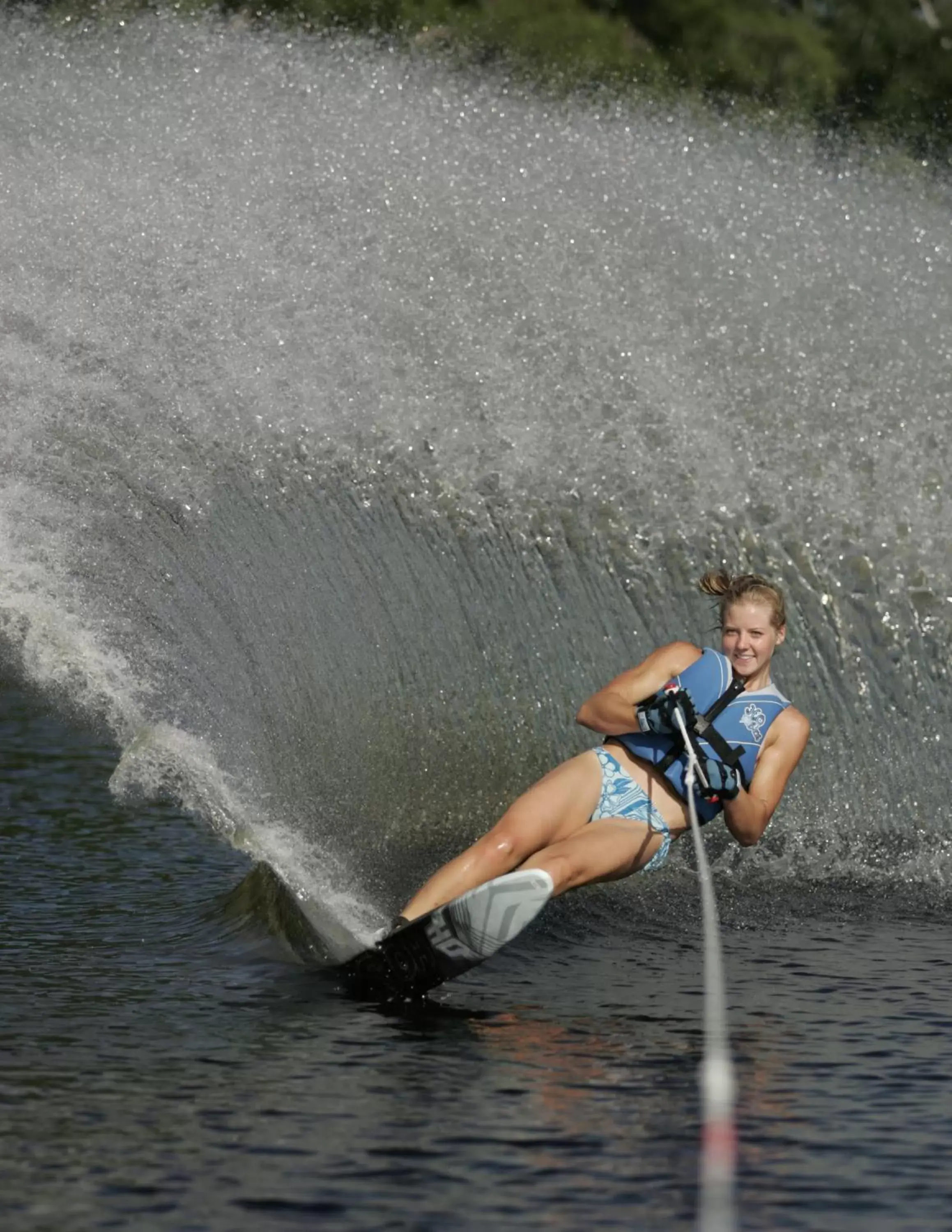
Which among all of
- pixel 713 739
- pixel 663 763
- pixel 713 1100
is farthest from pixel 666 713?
pixel 713 1100

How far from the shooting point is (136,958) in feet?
20.7

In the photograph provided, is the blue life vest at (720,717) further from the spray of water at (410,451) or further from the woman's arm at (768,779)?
the spray of water at (410,451)

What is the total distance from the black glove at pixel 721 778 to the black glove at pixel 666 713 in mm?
120

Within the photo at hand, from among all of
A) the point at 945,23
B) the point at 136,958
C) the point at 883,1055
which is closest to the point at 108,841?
the point at 136,958

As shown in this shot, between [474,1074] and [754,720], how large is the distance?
148cm

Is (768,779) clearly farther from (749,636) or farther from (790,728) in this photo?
(749,636)

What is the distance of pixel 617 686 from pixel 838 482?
119 inches

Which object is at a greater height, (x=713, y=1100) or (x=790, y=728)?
(x=790, y=728)

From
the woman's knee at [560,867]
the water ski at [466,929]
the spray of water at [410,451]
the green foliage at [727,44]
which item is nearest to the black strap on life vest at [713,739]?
the woman's knee at [560,867]

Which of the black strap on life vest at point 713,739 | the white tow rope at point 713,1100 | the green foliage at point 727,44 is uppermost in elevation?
the green foliage at point 727,44

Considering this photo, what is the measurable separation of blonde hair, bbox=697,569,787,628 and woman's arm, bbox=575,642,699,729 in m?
0.17

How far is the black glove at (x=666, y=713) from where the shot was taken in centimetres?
581

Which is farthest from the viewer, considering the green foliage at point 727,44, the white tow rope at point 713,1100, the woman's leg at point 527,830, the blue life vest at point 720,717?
the green foliage at point 727,44

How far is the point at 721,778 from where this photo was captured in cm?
576
